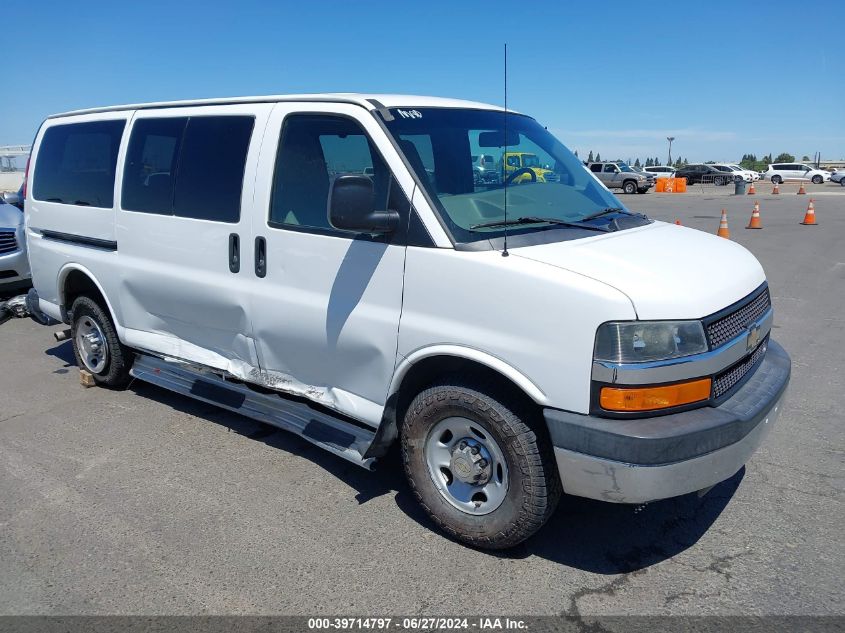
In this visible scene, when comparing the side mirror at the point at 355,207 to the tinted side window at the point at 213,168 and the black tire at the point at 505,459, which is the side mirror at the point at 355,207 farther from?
the tinted side window at the point at 213,168

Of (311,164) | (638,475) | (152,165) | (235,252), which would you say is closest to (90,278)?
(152,165)

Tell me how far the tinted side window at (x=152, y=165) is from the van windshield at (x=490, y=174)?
189 centimetres

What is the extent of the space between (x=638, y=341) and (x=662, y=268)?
48 centimetres

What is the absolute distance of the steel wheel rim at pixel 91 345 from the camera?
18.6 ft

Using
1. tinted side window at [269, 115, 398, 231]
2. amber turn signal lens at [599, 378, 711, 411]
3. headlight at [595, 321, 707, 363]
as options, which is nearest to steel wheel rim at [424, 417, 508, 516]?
amber turn signal lens at [599, 378, 711, 411]

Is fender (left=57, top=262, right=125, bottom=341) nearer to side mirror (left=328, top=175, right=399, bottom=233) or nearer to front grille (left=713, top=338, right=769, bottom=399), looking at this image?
side mirror (left=328, top=175, right=399, bottom=233)

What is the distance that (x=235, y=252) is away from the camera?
419 cm

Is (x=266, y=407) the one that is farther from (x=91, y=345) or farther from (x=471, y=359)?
(x=91, y=345)

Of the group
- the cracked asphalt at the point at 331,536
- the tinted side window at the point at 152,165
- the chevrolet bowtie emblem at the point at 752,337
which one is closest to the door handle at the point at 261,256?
the tinted side window at the point at 152,165

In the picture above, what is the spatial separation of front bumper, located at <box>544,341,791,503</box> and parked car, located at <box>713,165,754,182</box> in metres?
48.7

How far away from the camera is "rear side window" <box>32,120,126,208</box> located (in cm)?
523

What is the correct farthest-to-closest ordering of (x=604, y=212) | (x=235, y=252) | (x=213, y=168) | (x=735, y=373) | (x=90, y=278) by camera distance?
(x=90, y=278) < (x=213, y=168) < (x=235, y=252) < (x=604, y=212) < (x=735, y=373)

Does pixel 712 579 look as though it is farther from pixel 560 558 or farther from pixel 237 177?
pixel 237 177

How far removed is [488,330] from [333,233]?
1.12m
